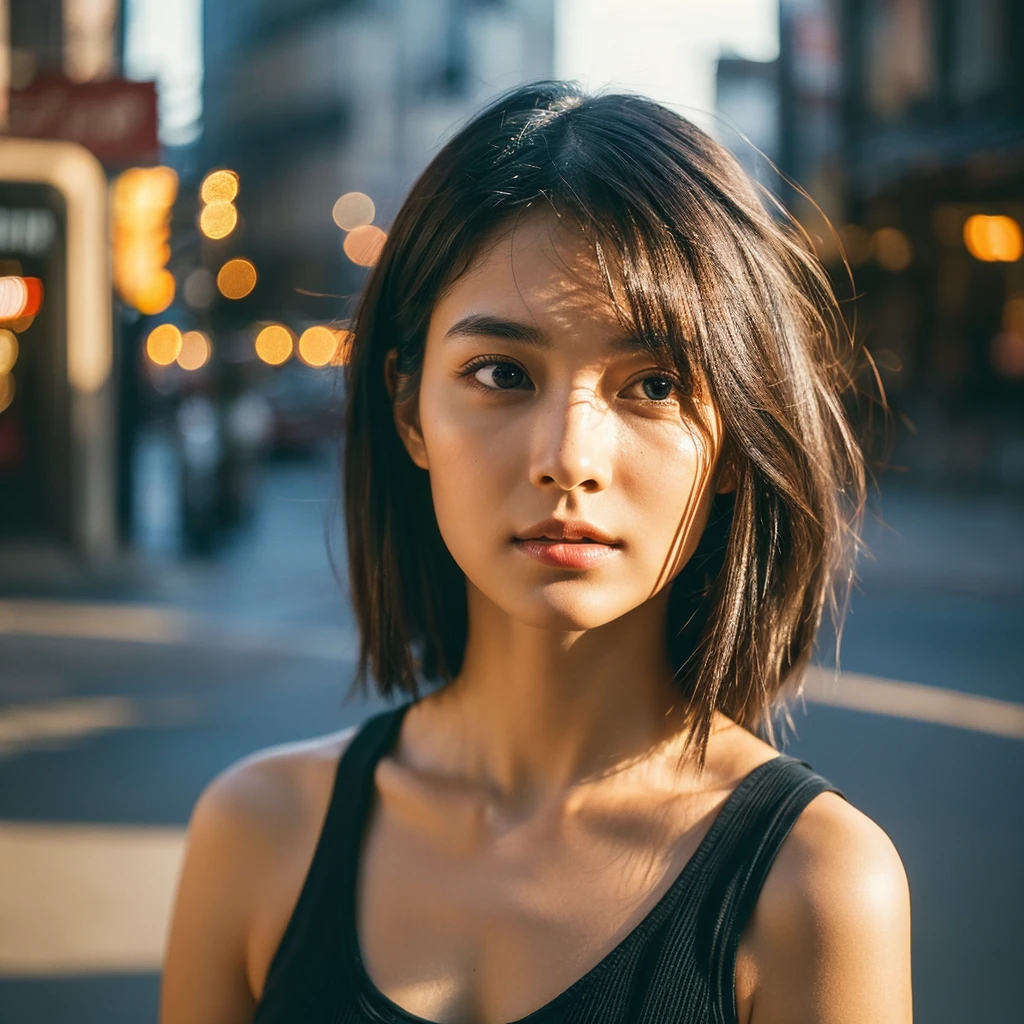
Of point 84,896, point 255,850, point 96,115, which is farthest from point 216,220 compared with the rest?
point 255,850

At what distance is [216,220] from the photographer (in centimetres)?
1427

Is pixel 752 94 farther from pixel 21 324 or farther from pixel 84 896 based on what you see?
pixel 84 896

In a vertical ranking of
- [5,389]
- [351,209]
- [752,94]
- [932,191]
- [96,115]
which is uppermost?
[351,209]

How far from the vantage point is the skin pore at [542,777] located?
1.36 metres

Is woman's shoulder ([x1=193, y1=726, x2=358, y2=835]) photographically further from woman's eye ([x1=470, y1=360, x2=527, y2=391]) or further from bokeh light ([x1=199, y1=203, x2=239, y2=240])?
bokeh light ([x1=199, y1=203, x2=239, y2=240])

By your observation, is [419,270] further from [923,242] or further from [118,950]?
[923,242]

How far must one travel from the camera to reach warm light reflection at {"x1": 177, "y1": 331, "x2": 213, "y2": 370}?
3388 centimetres

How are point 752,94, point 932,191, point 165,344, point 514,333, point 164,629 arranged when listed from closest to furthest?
point 514,333
point 164,629
point 932,191
point 752,94
point 165,344

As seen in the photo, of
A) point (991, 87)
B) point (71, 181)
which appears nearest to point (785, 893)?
point (71, 181)

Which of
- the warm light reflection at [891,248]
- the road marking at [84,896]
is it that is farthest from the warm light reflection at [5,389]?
the warm light reflection at [891,248]

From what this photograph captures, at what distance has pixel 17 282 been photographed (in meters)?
11.6

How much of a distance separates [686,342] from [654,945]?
0.63 m

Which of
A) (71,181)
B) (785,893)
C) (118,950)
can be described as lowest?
(118,950)

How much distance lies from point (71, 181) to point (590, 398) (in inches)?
429
